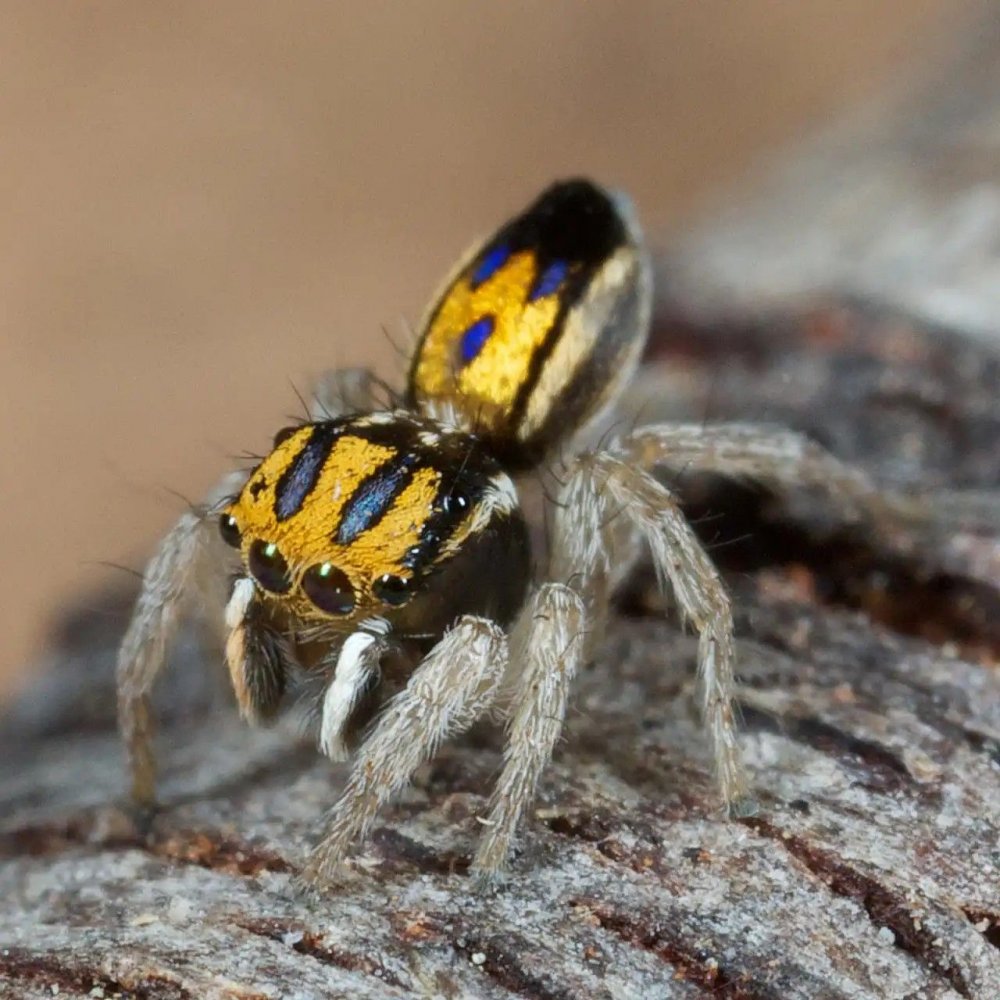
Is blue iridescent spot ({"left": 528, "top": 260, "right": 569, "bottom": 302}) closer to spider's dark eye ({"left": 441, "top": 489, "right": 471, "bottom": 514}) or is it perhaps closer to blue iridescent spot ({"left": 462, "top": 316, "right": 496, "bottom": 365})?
blue iridescent spot ({"left": 462, "top": 316, "right": 496, "bottom": 365})

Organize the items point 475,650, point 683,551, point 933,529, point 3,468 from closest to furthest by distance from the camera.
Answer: point 475,650 → point 683,551 → point 933,529 → point 3,468

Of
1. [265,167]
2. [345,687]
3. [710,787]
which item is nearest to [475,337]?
[345,687]

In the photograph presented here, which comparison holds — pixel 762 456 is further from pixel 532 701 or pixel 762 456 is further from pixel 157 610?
pixel 157 610

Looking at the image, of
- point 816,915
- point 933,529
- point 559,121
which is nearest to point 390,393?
point 933,529

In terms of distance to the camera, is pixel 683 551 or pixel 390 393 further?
pixel 390 393

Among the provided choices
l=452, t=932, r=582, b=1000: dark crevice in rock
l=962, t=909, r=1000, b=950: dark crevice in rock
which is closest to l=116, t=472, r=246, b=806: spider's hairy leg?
l=452, t=932, r=582, b=1000: dark crevice in rock

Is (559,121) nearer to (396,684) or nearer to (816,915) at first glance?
(396,684)
